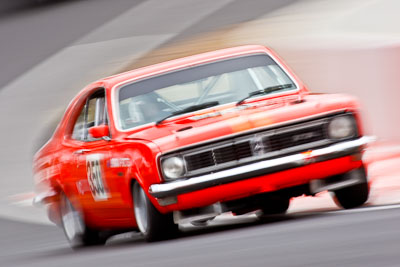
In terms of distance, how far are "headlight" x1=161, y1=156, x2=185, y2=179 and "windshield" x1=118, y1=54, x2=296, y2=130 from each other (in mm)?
812

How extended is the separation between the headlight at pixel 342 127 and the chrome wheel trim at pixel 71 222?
7.79 ft

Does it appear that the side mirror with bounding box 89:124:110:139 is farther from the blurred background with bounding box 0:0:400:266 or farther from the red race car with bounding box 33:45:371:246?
the blurred background with bounding box 0:0:400:266

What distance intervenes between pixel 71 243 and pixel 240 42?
1120cm

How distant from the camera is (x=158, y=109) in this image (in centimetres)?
835

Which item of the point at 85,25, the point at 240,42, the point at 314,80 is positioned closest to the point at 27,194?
the point at 314,80

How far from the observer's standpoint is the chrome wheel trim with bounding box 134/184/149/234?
25.4 ft

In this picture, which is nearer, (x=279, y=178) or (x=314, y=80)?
(x=279, y=178)

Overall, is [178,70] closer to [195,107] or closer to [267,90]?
[195,107]

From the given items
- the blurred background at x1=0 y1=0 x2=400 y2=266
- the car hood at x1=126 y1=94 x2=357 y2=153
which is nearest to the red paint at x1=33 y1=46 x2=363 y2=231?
the car hood at x1=126 y1=94 x2=357 y2=153

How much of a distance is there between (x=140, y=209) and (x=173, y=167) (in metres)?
0.53

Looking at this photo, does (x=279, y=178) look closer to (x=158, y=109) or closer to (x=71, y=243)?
(x=158, y=109)

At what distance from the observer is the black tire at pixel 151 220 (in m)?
7.61

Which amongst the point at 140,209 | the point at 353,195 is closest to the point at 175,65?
the point at 140,209

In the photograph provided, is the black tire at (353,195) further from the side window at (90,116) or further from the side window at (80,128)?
the side window at (80,128)
